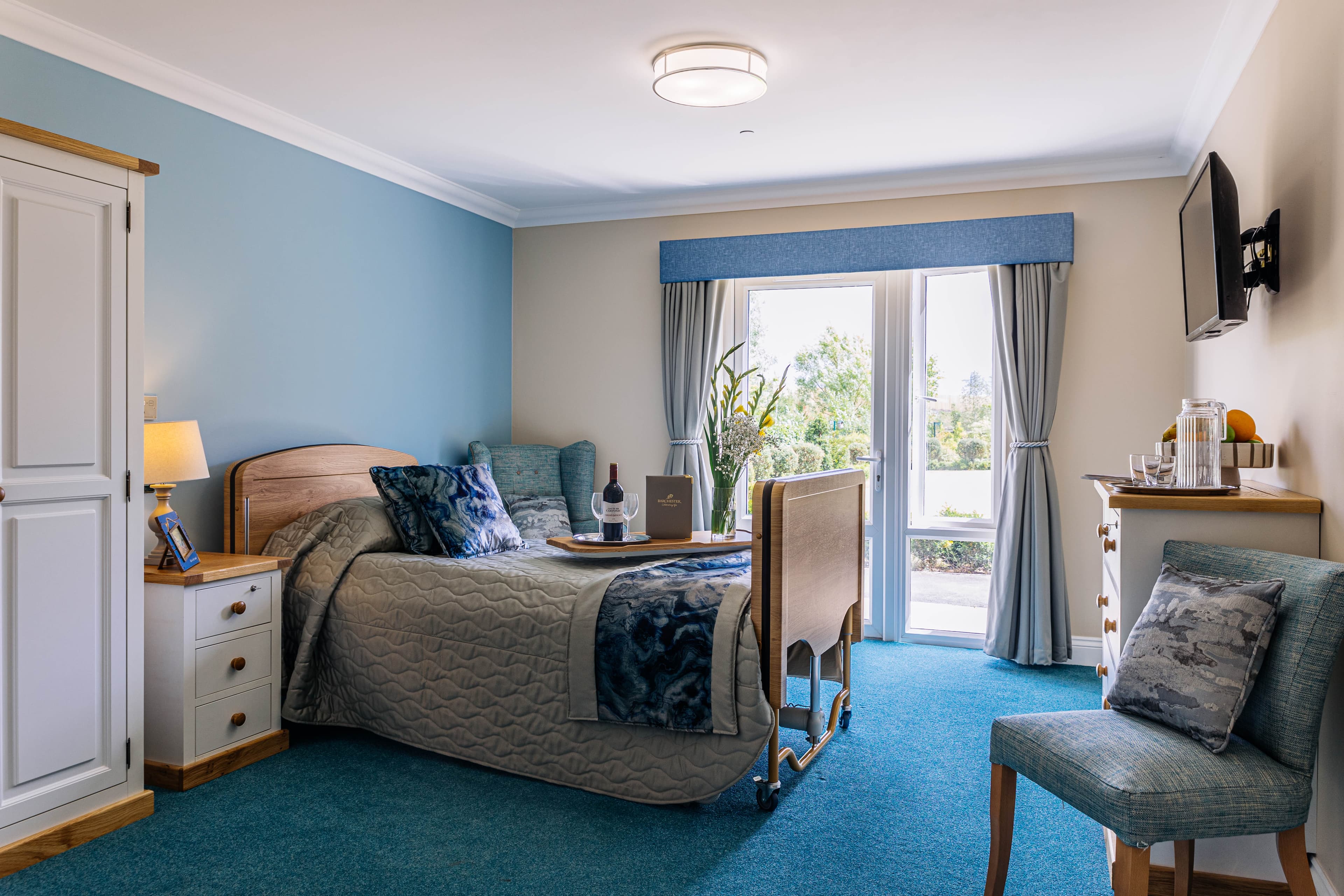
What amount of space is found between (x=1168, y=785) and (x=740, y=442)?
185 cm

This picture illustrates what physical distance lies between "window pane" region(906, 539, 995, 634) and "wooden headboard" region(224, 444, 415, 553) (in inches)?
116

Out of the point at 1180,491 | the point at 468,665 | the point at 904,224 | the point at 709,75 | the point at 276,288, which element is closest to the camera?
the point at 1180,491

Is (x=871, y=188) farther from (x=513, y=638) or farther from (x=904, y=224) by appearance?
(x=513, y=638)

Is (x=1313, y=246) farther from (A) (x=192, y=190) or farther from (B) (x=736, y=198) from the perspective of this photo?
(A) (x=192, y=190)

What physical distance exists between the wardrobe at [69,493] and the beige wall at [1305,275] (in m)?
3.13

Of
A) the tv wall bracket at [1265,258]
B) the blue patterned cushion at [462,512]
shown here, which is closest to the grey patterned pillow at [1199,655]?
the tv wall bracket at [1265,258]

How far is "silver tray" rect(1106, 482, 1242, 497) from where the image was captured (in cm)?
215

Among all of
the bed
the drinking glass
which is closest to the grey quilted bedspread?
the bed

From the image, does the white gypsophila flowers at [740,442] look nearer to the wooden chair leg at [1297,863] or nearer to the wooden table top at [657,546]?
the wooden table top at [657,546]

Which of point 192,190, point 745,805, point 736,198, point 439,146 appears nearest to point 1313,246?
point 745,805

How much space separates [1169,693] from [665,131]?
2.99 meters

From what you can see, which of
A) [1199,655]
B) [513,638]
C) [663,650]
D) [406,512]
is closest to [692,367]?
[406,512]

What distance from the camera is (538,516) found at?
4680 millimetres

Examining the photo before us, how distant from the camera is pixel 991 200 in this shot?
176 inches
